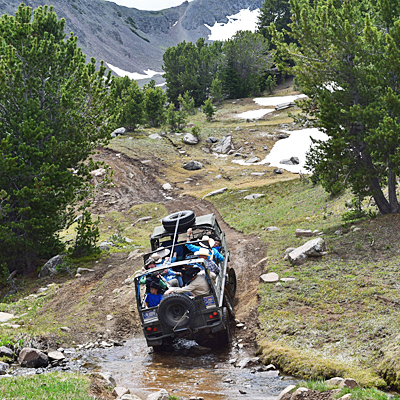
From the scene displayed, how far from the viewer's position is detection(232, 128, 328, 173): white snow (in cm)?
3891

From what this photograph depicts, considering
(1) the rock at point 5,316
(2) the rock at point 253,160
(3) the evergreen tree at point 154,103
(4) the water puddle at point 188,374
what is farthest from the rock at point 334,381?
(3) the evergreen tree at point 154,103

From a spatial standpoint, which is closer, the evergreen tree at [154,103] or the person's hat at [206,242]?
the person's hat at [206,242]

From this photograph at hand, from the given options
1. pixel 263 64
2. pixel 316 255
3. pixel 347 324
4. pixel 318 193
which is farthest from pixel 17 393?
pixel 263 64

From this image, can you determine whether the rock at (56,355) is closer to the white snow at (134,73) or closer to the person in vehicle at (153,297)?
the person in vehicle at (153,297)

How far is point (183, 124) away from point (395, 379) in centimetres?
4910

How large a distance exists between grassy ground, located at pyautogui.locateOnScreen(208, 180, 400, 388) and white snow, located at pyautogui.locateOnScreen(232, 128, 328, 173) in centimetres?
2213

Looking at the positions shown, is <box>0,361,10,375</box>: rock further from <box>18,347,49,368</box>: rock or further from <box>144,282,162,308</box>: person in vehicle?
<box>144,282,162,308</box>: person in vehicle

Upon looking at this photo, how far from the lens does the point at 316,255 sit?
12.7 meters

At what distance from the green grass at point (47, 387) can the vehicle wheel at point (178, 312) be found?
6.69 feet

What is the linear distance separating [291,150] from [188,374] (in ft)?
122

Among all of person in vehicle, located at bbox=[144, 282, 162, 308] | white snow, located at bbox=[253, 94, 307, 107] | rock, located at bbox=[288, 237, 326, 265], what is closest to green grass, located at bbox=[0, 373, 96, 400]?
person in vehicle, located at bbox=[144, 282, 162, 308]

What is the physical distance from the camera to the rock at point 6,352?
8.38m

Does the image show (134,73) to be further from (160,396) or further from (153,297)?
(160,396)

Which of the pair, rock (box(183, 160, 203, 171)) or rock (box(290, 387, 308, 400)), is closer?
rock (box(290, 387, 308, 400))
